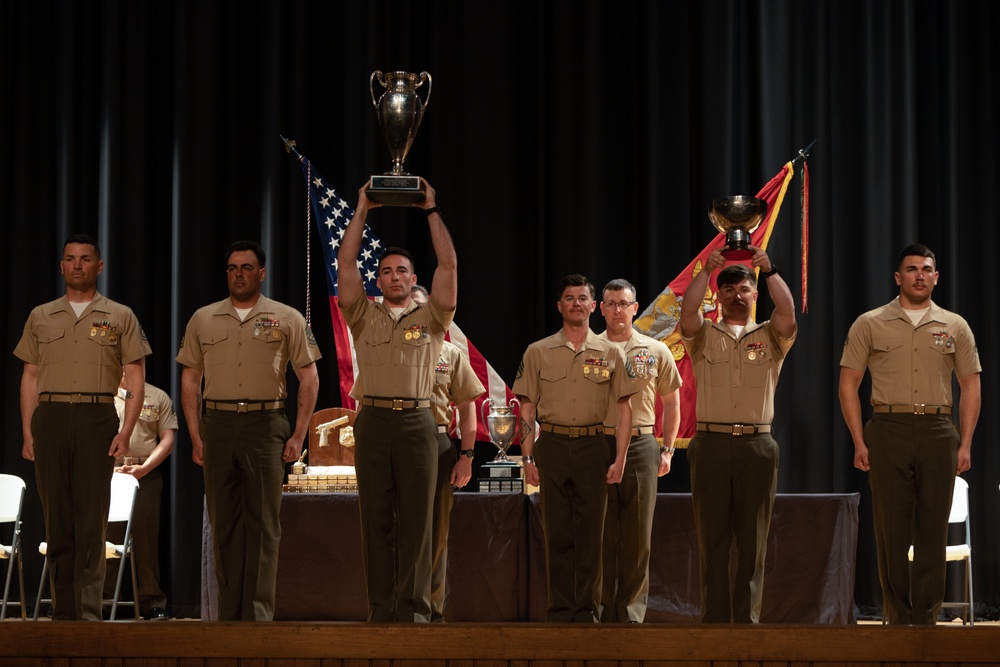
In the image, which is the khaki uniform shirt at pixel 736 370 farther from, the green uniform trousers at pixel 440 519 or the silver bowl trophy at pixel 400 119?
the silver bowl trophy at pixel 400 119

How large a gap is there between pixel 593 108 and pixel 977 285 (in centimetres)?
263

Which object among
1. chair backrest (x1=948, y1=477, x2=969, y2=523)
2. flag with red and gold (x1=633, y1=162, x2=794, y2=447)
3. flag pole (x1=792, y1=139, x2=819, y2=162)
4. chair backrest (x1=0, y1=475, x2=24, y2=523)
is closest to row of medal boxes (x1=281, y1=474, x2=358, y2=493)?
chair backrest (x1=0, y1=475, x2=24, y2=523)

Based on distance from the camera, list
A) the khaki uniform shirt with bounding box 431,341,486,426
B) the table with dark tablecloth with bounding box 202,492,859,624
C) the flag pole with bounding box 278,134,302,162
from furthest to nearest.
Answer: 1. the flag pole with bounding box 278,134,302,162
2. the table with dark tablecloth with bounding box 202,492,859,624
3. the khaki uniform shirt with bounding box 431,341,486,426

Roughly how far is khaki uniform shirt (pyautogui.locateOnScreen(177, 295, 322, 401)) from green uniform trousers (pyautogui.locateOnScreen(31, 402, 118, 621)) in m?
0.48

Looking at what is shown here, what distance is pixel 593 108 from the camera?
727cm

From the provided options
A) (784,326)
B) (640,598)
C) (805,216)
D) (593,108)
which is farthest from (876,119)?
(640,598)

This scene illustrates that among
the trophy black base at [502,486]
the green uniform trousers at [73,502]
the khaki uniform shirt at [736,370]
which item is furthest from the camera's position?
the trophy black base at [502,486]

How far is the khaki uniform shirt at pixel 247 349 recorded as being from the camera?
4.36m

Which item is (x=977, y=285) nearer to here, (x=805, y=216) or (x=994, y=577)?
(x=805, y=216)

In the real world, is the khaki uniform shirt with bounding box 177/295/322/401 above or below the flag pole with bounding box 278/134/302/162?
below

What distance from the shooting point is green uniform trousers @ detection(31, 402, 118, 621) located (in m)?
4.35

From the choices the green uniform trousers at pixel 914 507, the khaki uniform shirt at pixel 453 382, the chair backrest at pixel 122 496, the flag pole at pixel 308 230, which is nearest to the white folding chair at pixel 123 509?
the chair backrest at pixel 122 496

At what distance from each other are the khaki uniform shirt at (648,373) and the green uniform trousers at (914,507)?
0.99 meters

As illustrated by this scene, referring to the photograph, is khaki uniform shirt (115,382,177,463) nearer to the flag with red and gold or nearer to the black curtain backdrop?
the black curtain backdrop
